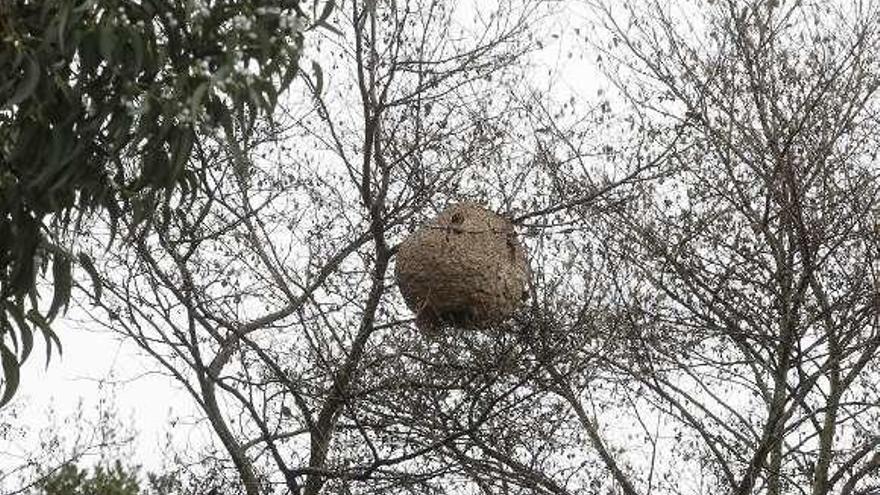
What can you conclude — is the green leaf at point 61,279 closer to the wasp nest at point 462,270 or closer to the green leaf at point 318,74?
the green leaf at point 318,74

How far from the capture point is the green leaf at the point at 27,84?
8.66 ft

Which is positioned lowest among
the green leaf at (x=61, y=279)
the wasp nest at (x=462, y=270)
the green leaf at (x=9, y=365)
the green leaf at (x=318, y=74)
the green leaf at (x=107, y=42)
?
the green leaf at (x=9, y=365)

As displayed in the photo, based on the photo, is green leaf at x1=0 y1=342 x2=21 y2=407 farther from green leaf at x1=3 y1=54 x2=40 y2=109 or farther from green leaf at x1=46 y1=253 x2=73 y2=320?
green leaf at x1=3 y1=54 x2=40 y2=109

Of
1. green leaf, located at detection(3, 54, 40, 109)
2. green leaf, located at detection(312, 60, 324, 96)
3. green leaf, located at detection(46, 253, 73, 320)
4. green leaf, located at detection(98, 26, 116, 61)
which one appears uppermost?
green leaf, located at detection(312, 60, 324, 96)

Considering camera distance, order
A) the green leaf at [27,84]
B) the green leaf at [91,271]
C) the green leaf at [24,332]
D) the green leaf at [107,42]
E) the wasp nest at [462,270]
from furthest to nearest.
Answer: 1. the wasp nest at [462,270]
2. the green leaf at [91,271]
3. the green leaf at [24,332]
4. the green leaf at [107,42]
5. the green leaf at [27,84]

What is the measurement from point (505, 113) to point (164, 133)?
5198mm

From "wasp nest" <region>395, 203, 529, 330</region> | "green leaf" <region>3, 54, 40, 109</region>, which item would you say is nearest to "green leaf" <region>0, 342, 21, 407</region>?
"green leaf" <region>3, 54, 40, 109</region>

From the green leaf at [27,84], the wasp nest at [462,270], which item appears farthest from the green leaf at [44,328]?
the wasp nest at [462,270]

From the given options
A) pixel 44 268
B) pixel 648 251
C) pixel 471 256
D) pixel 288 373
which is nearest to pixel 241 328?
pixel 288 373

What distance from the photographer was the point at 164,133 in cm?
288

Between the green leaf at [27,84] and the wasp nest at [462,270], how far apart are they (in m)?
3.10

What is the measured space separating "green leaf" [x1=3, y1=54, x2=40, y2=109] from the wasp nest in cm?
310

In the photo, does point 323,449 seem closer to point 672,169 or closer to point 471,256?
point 471,256

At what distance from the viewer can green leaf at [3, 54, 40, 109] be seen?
2.64 meters
